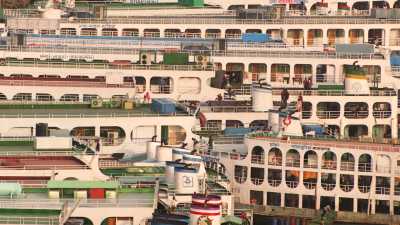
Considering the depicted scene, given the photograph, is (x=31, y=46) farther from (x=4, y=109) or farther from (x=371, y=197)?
(x=371, y=197)

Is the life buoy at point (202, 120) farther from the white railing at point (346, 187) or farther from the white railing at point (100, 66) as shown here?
the white railing at point (346, 187)

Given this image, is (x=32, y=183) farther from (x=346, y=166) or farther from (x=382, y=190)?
(x=382, y=190)

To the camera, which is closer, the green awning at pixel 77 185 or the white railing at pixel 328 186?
the green awning at pixel 77 185

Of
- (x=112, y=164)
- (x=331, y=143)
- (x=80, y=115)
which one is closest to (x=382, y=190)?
(x=331, y=143)

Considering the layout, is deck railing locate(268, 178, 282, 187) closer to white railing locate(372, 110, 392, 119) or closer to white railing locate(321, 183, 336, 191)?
white railing locate(321, 183, 336, 191)

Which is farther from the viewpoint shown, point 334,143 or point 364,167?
point 334,143

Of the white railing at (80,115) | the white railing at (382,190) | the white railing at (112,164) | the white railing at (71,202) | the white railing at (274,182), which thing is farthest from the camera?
the white railing at (80,115)

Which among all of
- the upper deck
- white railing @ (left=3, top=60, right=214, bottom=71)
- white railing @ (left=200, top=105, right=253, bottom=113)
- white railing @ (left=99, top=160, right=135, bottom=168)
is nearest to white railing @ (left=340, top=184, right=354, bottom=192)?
the upper deck

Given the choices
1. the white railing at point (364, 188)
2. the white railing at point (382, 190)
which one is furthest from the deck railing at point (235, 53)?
the white railing at point (382, 190)

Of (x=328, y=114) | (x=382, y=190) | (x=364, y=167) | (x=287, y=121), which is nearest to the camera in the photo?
(x=382, y=190)

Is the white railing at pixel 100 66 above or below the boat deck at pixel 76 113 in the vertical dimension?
above
